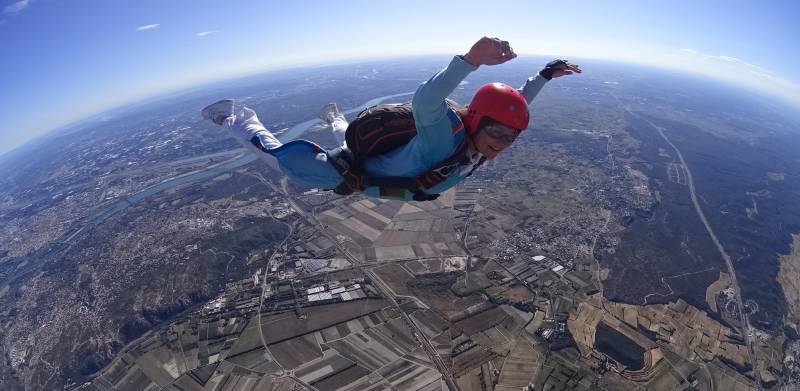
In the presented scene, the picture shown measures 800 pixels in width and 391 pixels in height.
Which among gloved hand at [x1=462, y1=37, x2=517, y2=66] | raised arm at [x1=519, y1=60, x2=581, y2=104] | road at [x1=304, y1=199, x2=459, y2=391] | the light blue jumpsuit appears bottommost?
road at [x1=304, y1=199, x2=459, y2=391]

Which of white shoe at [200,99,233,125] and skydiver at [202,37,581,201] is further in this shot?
white shoe at [200,99,233,125]

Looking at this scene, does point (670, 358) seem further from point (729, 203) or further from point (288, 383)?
point (729, 203)

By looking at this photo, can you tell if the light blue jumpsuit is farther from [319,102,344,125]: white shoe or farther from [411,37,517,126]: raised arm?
[319,102,344,125]: white shoe

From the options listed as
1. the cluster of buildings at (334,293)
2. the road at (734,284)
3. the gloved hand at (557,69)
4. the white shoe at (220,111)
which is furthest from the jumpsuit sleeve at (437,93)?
the road at (734,284)

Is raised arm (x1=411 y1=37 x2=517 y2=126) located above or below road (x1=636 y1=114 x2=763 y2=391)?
above

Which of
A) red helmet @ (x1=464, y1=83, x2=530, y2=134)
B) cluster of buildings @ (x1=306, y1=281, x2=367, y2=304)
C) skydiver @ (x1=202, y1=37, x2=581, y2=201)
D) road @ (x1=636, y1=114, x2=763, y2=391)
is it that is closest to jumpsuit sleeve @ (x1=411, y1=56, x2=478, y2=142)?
skydiver @ (x1=202, y1=37, x2=581, y2=201)

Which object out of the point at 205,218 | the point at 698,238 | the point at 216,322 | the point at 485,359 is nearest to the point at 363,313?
the point at 485,359
